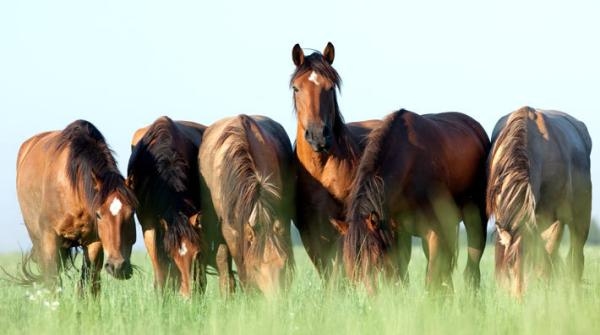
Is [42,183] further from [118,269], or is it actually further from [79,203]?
[118,269]

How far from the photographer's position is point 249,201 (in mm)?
8562

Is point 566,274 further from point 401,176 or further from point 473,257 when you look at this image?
point 473,257

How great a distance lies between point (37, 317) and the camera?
23.1 ft

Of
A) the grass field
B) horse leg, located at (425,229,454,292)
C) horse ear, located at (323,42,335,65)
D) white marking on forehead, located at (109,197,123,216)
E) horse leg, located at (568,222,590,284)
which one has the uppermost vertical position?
horse ear, located at (323,42,335,65)

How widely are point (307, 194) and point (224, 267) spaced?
1.10 meters

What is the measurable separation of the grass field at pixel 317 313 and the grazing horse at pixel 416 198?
47cm

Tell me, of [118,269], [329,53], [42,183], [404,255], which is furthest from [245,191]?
[42,183]

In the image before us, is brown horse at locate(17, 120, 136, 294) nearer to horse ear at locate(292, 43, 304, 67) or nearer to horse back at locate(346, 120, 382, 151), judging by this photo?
horse ear at locate(292, 43, 304, 67)

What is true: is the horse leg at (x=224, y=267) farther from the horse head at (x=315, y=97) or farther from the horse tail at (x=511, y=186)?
the horse tail at (x=511, y=186)

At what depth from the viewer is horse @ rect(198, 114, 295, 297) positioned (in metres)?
8.30

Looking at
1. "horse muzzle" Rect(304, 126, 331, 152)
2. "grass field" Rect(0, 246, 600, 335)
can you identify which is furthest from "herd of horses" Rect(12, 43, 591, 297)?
"grass field" Rect(0, 246, 600, 335)

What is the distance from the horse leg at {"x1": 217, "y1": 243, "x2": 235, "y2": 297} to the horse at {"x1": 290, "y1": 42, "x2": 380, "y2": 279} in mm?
786

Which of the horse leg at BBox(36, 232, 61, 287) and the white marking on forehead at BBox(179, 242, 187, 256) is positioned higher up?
the white marking on forehead at BBox(179, 242, 187, 256)

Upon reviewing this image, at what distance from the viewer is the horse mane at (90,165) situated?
29.5 ft
